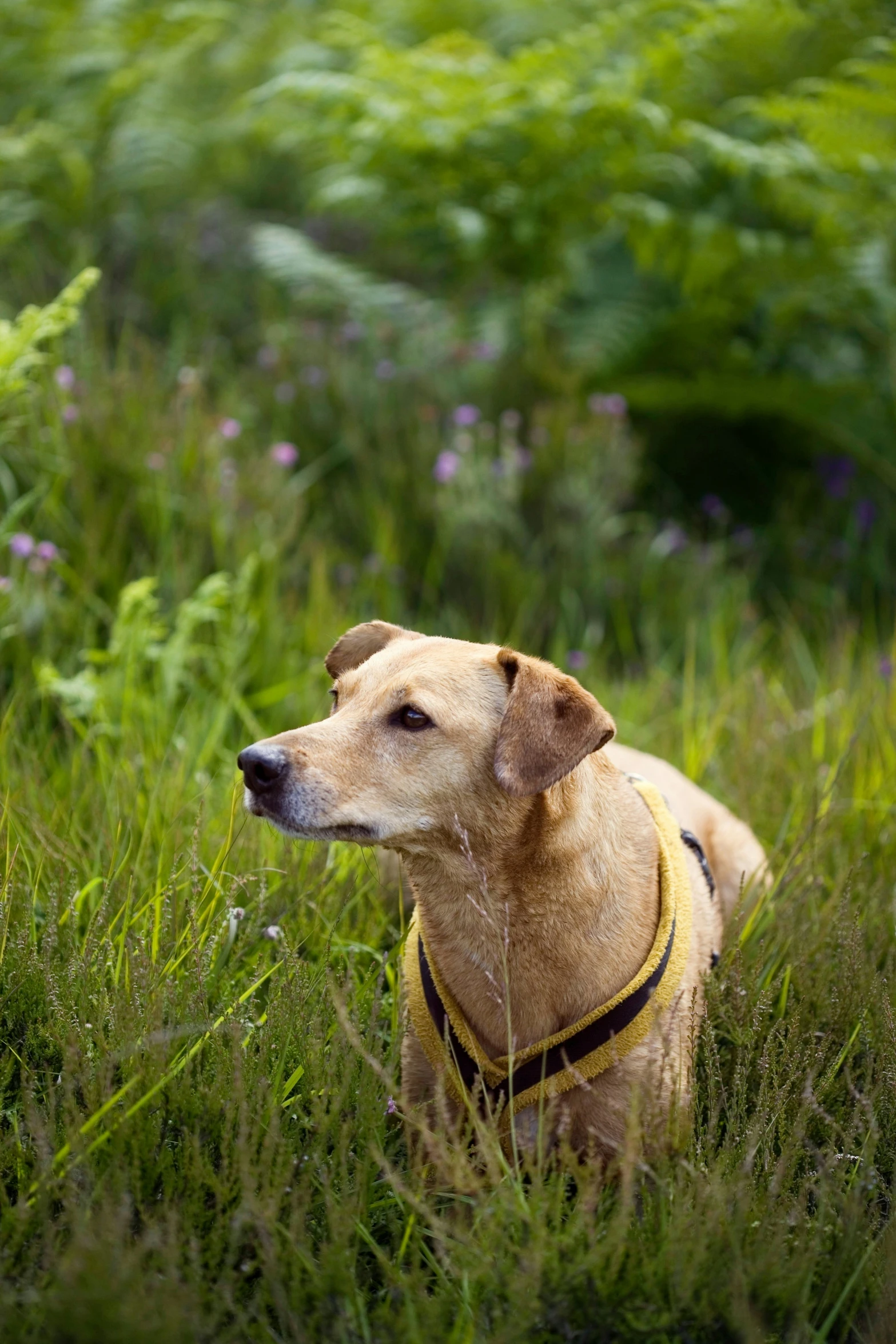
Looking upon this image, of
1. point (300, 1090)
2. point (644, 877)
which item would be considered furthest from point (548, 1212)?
point (644, 877)

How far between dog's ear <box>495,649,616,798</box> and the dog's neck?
11 centimetres

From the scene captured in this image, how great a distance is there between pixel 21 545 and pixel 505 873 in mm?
2164

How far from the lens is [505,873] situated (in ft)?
7.61

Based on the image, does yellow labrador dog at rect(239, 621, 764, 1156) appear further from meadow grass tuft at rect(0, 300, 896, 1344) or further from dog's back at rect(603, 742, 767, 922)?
dog's back at rect(603, 742, 767, 922)

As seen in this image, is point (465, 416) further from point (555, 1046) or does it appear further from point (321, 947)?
point (555, 1046)

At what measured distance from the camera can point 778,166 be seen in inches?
210

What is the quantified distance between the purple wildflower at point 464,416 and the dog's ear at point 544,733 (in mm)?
3079

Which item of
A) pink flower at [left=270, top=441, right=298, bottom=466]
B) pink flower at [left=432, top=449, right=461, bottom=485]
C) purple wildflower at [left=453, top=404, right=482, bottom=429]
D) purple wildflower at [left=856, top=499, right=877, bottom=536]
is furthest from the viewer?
purple wildflower at [left=856, top=499, right=877, bottom=536]

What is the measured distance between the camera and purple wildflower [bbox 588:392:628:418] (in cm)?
538

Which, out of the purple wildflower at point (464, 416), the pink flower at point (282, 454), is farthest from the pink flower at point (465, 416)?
the pink flower at point (282, 454)

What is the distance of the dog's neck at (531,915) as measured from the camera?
2.30 m

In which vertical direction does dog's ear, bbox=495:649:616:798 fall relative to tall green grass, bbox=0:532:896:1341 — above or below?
above

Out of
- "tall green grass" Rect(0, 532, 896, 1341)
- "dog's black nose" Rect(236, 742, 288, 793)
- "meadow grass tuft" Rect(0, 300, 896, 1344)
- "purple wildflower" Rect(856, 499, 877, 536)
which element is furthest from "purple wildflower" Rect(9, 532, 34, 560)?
"purple wildflower" Rect(856, 499, 877, 536)

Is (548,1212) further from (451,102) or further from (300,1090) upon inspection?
(451,102)
